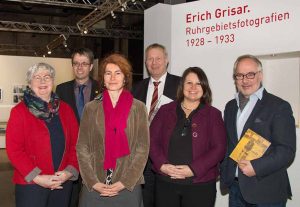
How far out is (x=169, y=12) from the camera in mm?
4445

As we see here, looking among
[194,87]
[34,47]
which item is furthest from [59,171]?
[34,47]

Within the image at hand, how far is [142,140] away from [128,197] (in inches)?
15.7

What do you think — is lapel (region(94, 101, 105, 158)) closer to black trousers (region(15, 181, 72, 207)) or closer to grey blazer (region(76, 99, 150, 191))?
grey blazer (region(76, 99, 150, 191))

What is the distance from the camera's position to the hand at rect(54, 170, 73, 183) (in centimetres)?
260

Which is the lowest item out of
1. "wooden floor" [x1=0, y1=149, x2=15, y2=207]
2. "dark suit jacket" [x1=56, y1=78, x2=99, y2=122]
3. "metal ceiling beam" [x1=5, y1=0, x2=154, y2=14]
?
"wooden floor" [x1=0, y1=149, x2=15, y2=207]

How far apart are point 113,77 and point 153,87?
0.98 m

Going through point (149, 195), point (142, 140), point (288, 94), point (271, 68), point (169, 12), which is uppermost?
point (169, 12)

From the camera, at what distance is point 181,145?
2.63 metres

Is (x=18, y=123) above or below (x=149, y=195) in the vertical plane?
above

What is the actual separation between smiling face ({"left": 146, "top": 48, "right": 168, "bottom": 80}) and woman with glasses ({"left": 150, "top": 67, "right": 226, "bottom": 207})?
68cm

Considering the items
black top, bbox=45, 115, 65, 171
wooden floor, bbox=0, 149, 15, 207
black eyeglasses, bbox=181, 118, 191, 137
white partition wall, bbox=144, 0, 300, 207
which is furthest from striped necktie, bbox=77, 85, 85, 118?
wooden floor, bbox=0, 149, 15, 207

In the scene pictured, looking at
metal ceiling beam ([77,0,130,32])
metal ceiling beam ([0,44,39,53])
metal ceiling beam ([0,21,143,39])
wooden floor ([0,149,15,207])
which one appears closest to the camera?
wooden floor ([0,149,15,207])

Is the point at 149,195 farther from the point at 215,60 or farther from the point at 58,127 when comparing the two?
the point at 215,60

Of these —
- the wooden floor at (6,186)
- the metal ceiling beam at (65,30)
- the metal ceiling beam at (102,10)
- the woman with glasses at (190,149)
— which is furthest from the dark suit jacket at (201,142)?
the metal ceiling beam at (65,30)
